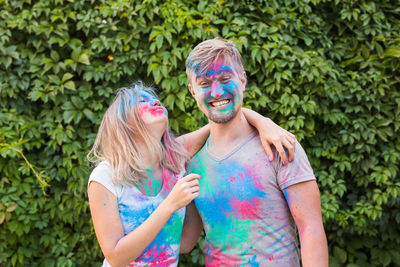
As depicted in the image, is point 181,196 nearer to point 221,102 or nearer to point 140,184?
point 140,184

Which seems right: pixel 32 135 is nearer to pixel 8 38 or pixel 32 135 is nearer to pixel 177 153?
pixel 8 38

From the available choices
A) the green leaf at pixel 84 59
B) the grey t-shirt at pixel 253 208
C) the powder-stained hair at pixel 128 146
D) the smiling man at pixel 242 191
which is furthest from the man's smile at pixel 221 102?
the green leaf at pixel 84 59

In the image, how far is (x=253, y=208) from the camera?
1898mm

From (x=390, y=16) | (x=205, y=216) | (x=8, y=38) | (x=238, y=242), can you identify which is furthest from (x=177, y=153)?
(x=390, y=16)

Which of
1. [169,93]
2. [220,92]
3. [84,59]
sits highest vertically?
[220,92]

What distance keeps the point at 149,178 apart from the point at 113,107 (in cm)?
43

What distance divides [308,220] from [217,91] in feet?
2.41

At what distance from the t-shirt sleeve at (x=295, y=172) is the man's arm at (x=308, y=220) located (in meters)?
0.02

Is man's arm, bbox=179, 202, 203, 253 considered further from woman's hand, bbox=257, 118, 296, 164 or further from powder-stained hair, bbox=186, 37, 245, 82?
powder-stained hair, bbox=186, 37, 245, 82

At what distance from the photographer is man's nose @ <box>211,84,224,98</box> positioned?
1928 millimetres

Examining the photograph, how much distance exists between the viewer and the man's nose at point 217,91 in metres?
1.93

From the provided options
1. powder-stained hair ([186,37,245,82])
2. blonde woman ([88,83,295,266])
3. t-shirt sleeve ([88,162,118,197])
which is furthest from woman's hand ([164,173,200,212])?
powder-stained hair ([186,37,245,82])

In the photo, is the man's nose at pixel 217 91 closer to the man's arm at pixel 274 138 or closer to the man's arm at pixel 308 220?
the man's arm at pixel 274 138

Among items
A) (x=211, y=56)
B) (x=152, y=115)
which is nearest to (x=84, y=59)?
(x=152, y=115)
